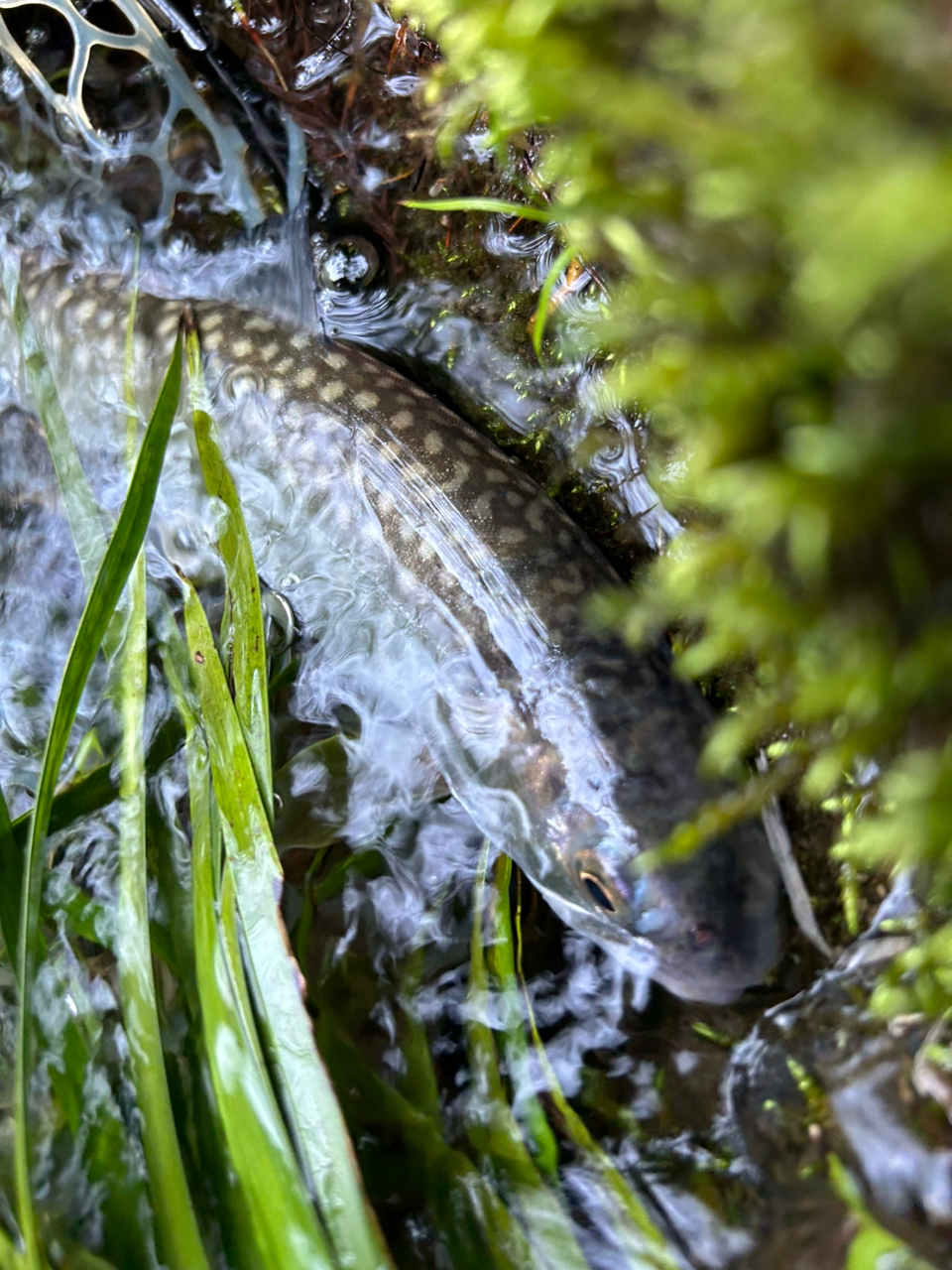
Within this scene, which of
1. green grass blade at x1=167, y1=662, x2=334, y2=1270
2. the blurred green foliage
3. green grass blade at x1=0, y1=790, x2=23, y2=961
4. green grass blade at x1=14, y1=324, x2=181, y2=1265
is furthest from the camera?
green grass blade at x1=0, y1=790, x2=23, y2=961

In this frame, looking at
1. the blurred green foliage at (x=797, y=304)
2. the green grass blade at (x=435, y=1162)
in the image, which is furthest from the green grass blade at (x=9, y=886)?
the blurred green foliage at (x=797, y=304)

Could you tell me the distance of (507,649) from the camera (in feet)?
5.77

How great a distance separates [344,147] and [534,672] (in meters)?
1.47

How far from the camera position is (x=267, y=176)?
240 centimetres

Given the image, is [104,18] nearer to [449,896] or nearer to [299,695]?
[299,695]

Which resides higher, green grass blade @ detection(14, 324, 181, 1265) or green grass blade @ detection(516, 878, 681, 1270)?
green grass blade @ detection(14, 324, 181, 1265)

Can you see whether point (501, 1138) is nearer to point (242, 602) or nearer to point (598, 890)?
point (598, 890)

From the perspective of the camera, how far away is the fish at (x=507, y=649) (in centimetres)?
153

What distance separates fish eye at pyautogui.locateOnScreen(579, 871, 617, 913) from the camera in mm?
1584

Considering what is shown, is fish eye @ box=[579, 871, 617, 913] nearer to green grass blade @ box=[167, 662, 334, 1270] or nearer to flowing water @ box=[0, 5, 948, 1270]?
flowing water @ box=[0, 5, 948, 1270]

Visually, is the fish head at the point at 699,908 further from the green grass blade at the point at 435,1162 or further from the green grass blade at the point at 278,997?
the green grass blade at the point at 278,997

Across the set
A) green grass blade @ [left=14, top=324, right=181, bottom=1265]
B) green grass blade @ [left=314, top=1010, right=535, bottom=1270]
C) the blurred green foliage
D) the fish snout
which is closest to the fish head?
the fish snout

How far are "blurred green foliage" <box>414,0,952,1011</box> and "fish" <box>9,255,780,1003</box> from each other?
0.82 meters

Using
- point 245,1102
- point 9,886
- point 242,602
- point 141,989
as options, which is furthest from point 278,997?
point 242,602
